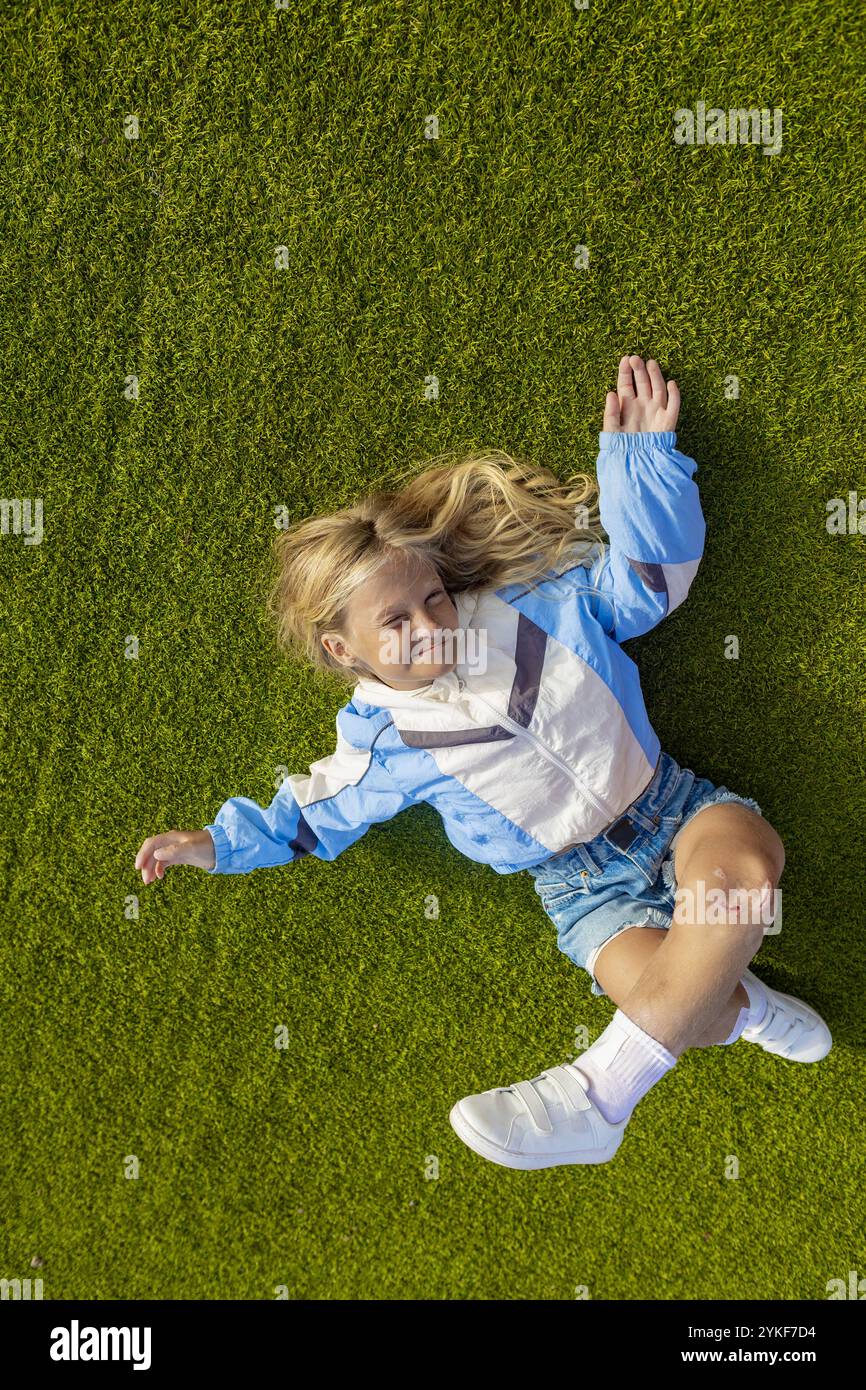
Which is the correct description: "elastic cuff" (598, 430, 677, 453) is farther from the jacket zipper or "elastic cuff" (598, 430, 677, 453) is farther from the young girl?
the jacket zipper

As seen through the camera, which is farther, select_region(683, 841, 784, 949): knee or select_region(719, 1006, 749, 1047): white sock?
select_region(719, 1006, 749, 1047): white sock

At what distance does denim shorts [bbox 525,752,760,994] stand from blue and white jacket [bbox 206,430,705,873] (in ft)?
0.24

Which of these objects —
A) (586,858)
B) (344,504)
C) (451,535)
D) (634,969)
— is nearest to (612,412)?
(451,535)

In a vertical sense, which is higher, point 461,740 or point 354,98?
point 354,98

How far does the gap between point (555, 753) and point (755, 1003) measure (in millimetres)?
1010

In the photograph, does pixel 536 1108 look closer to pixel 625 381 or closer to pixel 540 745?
pixel 540 745

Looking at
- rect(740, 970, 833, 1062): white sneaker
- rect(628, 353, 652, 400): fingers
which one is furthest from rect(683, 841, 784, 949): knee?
rect(628, 353, 652, 400): fingers

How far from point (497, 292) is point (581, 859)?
1.75m

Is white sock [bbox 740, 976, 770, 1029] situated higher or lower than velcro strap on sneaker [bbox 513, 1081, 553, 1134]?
higher

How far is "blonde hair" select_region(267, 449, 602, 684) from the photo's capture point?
2.37m

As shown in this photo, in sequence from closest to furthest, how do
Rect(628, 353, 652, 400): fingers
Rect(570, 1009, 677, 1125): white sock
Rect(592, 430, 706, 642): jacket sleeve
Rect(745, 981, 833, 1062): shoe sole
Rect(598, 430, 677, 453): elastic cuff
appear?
Rect(570, 1009, 677, 1125): white sock < Rect(592, 430, 706, 642): jacket sleeve < Rect(598, 430, 677, 453): elastic cuff < Rect(628, 353, 652, 400): fingers < Rect(745, 981, 833, 1062): shoe sole
